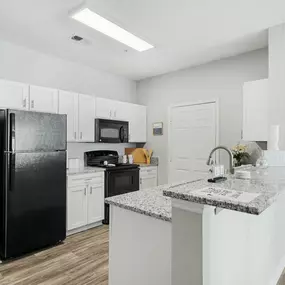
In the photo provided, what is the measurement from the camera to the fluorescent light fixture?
2400mm

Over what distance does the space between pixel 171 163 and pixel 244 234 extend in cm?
302

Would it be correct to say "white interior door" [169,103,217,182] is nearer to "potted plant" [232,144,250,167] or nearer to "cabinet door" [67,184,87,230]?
"potted plant" [232,144,250,167]

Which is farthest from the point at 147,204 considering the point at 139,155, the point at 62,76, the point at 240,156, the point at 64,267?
the point at 139,155

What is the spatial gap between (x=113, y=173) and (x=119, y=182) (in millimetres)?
202

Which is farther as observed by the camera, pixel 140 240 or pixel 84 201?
pixel 84 201

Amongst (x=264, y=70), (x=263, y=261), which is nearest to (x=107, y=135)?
(x=264, y=70)

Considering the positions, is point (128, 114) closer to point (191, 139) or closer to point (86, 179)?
point (191, 139)

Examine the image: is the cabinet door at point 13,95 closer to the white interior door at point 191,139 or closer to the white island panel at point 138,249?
the white island panel at point 138,249

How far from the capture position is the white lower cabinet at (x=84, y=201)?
10.8 feet

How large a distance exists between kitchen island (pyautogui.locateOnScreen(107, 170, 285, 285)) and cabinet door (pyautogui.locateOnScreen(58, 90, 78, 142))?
209 centimetres

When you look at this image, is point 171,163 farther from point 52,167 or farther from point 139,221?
point 139,221

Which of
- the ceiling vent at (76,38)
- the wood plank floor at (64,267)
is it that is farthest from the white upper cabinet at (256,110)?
the ceiling vent at (76,38)

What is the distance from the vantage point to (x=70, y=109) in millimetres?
3598

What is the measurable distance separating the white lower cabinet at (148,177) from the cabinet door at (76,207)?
124cm
